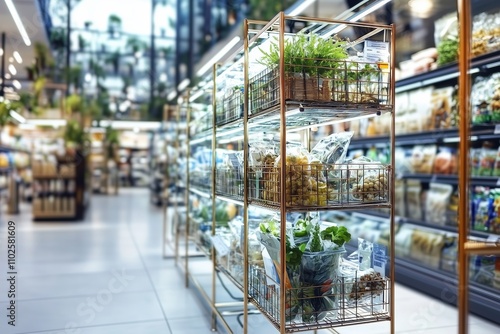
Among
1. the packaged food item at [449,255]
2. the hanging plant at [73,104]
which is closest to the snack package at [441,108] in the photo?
the packaged food item at [449,255]

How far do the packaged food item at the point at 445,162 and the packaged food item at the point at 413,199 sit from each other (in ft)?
1.36

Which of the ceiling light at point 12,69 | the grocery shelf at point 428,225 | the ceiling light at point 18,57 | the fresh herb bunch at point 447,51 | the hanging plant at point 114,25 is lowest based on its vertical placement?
the grocery shelf at point 428,225

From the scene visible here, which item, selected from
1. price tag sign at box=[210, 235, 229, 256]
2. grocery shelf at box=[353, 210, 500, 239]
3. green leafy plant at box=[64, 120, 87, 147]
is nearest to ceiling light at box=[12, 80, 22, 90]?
green leafy plant at box=[64, 120, 87, 147]

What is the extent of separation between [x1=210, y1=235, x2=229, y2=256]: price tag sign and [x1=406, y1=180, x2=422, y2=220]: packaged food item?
2.49 metres

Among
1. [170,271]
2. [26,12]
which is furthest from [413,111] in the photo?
[26,12]

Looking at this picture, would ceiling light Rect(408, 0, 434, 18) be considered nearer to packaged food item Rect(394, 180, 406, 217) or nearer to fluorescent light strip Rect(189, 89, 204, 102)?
packaged food item Rect(394, 180, 406, 217)

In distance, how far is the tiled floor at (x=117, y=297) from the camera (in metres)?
3.09

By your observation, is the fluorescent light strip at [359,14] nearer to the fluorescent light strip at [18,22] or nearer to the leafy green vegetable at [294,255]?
the leafy green vegetable at [294,255]

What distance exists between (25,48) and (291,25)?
5179 millimetres

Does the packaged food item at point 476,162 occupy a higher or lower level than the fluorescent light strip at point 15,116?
lower

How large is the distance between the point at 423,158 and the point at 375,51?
2.58m

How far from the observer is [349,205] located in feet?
7.24

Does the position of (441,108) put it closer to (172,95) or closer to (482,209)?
(482,209)

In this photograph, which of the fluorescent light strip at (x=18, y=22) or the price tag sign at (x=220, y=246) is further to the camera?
the fluorescent light strip at (x=18, y=22)
